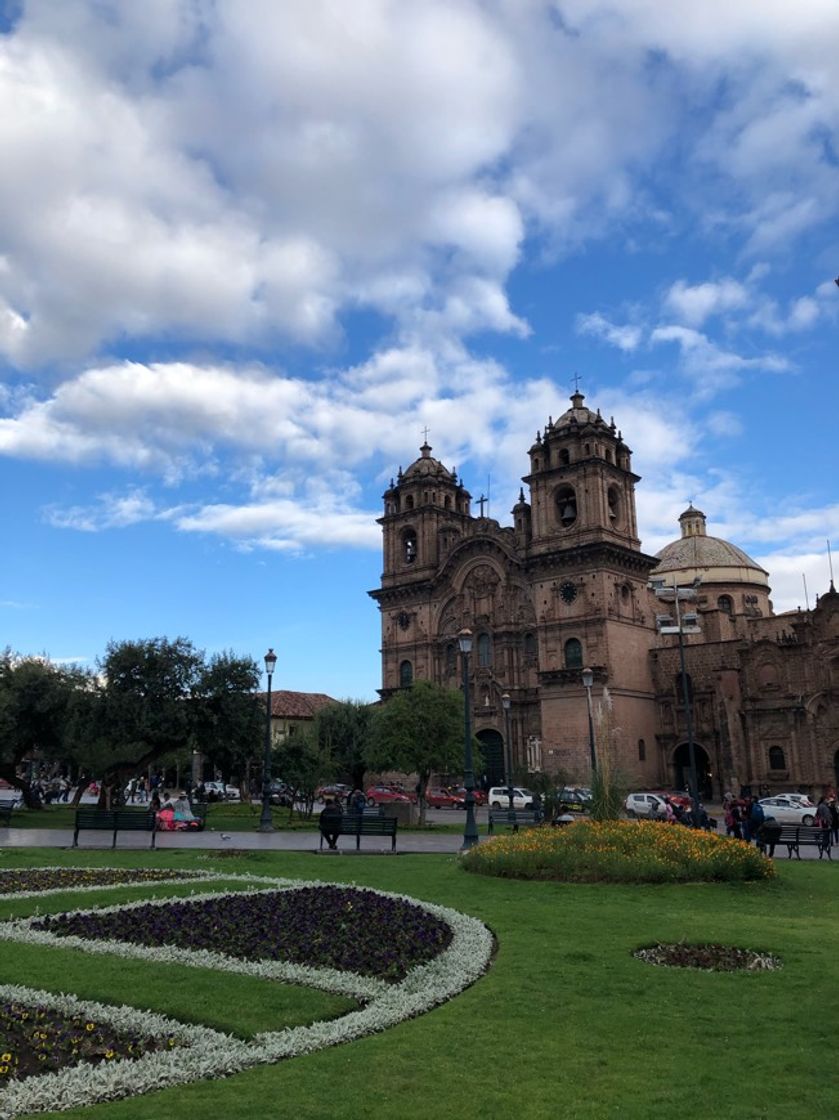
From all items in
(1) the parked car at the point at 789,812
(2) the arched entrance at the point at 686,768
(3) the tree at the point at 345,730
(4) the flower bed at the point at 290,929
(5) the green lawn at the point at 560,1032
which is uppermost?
(3) the tree at the point at 345,730

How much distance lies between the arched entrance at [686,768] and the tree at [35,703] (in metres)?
36.1

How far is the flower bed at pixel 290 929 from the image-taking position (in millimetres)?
10086

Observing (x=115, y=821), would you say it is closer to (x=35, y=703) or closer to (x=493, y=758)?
(x=35, y=703)

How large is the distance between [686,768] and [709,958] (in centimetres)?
5195

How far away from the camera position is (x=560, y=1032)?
24.6 feet

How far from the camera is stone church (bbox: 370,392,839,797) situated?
54594mm

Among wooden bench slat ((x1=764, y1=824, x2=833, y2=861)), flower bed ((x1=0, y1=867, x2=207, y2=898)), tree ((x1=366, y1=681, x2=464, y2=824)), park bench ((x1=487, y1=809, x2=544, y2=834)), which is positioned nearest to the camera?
flower bed ((x1=0, y1=867, x2=207, y2=898))

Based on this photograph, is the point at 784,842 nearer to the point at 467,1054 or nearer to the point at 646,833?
the point at 646,833

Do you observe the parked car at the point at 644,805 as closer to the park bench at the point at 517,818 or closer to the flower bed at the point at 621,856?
the park bench at the point at 517,818

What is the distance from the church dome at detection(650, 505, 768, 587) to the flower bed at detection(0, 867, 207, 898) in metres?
60.8

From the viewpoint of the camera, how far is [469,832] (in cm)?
2370

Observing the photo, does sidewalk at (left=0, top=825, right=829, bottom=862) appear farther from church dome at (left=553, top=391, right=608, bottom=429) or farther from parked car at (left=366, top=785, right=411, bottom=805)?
church dome at (left=553, top=391, right=608, bottom=429)

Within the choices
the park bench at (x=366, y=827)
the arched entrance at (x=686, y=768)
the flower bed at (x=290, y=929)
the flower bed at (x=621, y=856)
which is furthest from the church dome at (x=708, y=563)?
the flower bed at (x=290, y=929)

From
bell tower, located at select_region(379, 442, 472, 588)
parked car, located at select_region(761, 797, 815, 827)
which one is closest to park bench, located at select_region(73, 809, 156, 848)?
parked car, located at select_region(761, 797, 815, 827)
